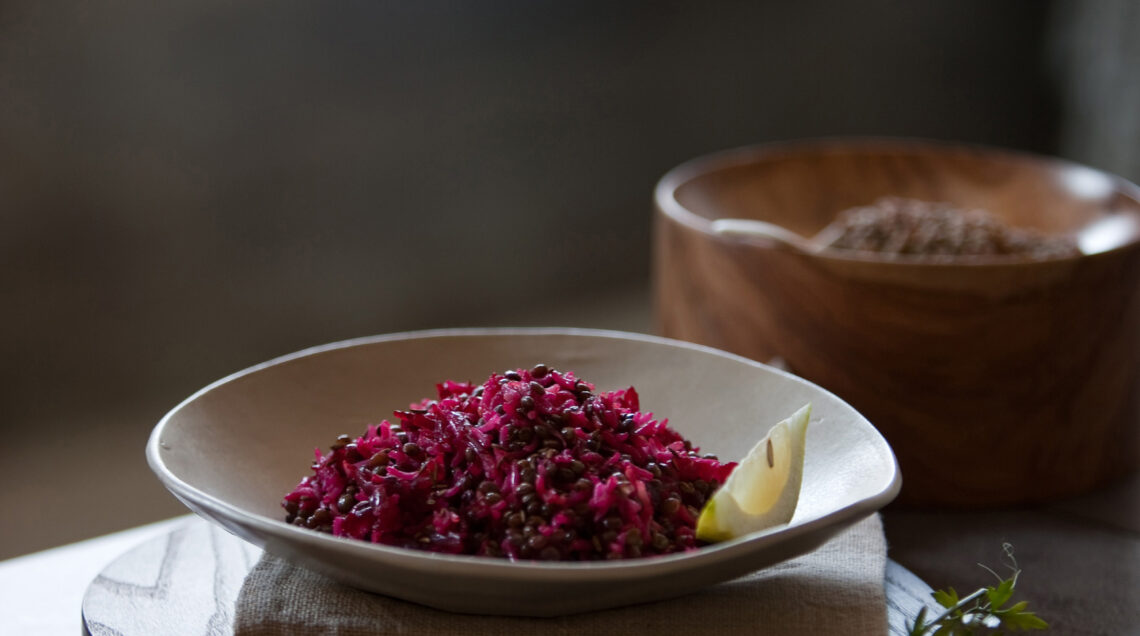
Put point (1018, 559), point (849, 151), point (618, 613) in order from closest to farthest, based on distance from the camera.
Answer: point (618, 613)
point (1018, 559)
point (849, 151)

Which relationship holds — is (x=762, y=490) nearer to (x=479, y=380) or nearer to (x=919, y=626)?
(x=919, y=626)

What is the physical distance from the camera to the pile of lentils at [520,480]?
0.74m

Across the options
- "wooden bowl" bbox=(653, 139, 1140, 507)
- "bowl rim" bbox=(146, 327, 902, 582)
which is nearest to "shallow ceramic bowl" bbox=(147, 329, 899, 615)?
"bowl rim" bbox=(146, 327, 902, 582)

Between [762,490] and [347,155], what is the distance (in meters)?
2.38

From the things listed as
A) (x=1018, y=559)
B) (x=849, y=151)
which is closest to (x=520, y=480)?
(x=1018, y=559)

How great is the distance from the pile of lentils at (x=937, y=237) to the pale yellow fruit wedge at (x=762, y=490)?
0.60m

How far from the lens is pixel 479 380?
1063 mm

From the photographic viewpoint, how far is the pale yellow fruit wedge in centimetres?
76

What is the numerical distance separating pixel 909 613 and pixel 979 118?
3.82 meters

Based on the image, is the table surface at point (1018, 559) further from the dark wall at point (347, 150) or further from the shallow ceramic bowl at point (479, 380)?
the dark wall at point (347, 150)

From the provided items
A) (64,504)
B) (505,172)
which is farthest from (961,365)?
(505,172)

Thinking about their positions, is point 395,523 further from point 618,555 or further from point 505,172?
point 505,172

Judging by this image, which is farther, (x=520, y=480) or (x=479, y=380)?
(x=479, y=380)

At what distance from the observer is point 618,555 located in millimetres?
720
